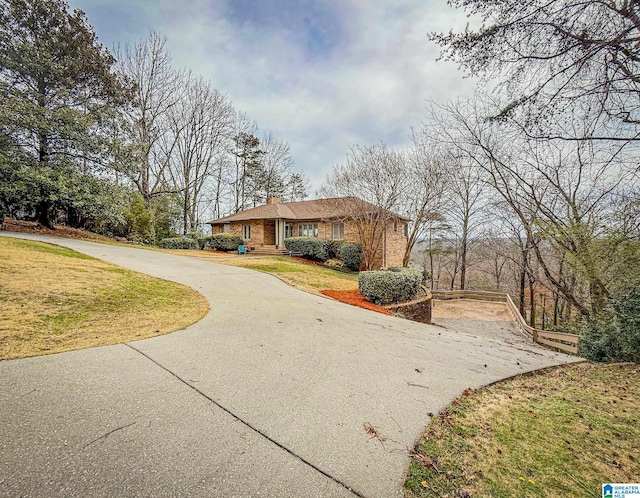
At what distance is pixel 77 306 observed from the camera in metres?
4.94

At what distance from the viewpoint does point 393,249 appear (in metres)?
20.1

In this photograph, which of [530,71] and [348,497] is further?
[530,71]

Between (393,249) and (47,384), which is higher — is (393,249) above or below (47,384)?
above

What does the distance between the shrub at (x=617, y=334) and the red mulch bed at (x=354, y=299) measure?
A: 4.59 metres

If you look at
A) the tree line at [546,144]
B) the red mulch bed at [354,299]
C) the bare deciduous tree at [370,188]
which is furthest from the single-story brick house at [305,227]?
the red mulch bed at [354,299]

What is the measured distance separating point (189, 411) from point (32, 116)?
18.7m

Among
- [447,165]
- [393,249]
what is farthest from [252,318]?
[393,249]

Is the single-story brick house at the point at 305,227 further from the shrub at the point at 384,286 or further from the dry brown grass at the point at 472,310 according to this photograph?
the shrub at the point at 384,286

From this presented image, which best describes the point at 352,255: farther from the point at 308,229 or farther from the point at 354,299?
the point at 354,299

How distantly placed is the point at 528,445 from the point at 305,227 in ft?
67.4

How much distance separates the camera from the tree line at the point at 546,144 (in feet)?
13.0

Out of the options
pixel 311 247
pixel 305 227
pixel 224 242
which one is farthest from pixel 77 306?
pixel 305 227

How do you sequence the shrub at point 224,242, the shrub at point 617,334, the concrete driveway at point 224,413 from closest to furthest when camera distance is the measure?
the concrete driveway at point 224,413 → the shrub at point 617,334 → the shrub at point 224,242

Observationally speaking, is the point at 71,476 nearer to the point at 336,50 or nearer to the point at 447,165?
the point at 336,50
